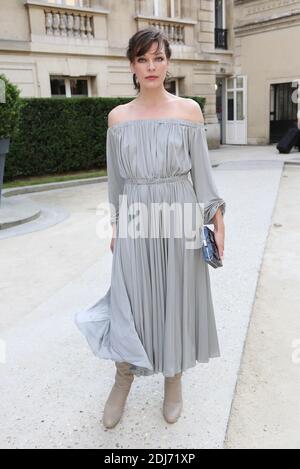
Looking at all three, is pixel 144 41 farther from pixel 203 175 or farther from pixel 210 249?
pixel 210 249

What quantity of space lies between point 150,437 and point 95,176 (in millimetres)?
9390

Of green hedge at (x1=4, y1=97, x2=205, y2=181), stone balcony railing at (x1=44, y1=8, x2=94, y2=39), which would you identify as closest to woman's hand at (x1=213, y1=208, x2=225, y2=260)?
green hedge at (x1=4, y1=97, x2=205, y2=181)

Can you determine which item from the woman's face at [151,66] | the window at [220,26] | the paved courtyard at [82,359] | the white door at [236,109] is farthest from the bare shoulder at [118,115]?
the window at [220,26]

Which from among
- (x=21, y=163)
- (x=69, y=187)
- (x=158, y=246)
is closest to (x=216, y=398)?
(x=158, y=246)

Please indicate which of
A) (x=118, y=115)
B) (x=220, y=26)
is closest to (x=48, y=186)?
(x=118, y=115)

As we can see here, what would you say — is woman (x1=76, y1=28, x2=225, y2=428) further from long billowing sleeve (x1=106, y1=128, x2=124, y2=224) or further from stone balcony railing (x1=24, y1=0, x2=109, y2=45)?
stone balcony railing (x1=24, y1=0, x2=109, y2=45)

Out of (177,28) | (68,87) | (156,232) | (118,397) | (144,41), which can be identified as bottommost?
(118,397)

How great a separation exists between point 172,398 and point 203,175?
45.2 inches

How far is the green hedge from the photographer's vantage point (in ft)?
34.1

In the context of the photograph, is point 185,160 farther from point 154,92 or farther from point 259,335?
point 259,335

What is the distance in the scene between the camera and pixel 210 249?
215 cm

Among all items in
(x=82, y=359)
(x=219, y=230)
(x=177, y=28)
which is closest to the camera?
(x=219, y=230)

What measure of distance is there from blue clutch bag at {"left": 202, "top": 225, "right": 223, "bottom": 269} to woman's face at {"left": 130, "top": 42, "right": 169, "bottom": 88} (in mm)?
736

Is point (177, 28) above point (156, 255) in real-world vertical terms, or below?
above
